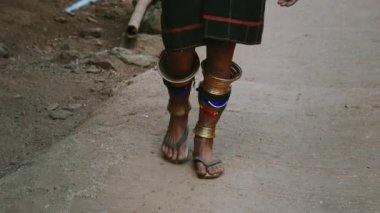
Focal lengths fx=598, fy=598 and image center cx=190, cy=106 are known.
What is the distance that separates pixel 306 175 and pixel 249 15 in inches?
30.4

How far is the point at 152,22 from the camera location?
5.57m

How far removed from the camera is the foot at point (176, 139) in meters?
2.60

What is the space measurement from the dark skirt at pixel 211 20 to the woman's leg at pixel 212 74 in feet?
0.28

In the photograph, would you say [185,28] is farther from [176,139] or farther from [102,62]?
[102,62]

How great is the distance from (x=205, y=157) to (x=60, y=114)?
1.34 metres

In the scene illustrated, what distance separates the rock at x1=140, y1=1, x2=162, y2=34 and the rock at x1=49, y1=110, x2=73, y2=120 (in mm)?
2055

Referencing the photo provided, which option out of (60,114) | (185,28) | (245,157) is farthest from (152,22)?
(185,28)

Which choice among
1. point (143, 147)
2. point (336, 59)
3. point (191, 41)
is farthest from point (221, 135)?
point (336, 59)

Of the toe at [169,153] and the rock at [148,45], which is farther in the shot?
the rock at [148,45]

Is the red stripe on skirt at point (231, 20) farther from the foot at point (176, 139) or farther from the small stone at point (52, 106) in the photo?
the small stone at point (52, 106)

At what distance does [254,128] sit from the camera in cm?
305

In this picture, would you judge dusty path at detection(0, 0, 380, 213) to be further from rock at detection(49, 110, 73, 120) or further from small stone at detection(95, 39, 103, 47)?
small stone at detection(95, 39, 103, 47)

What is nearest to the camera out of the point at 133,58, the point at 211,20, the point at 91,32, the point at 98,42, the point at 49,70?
the point at 211,20

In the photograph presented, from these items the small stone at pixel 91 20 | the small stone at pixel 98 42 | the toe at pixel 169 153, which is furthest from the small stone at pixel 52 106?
the small stone at pixel 91 20
